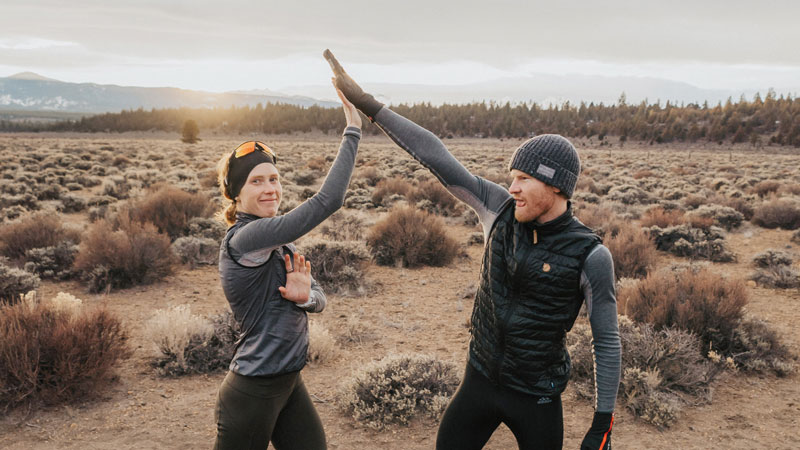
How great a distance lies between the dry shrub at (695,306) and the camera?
549 cm

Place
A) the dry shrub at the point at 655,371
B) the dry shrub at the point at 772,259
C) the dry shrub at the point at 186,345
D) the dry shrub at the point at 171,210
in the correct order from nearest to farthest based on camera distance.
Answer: the dry shrub at the point at 655,371 < the dry shrub at the point at 186,345 < the dry shrub at the point at 772,259 < the dry shrub at the point at 171,210

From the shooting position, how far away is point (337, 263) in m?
7.98

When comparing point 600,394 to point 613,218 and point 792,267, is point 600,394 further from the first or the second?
point 613,218

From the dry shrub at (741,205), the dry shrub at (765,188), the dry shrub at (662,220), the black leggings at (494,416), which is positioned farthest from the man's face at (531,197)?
the dry shrub at (765,188)

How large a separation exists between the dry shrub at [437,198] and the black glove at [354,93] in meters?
11.0

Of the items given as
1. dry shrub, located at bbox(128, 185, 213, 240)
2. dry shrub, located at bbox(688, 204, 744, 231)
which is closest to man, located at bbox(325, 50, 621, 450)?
dry shrub, located at bbox(128, 185, 213, 240)

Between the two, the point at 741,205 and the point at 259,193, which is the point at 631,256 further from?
the point at 741,205

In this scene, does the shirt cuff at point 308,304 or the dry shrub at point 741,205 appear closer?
the shirt cuff at point 308,304

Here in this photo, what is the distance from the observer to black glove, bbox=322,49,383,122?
7.73 feet

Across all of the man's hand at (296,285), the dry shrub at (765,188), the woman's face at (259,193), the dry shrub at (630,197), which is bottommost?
the dry shrub at (630,197)

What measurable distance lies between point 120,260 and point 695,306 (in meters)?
8.05

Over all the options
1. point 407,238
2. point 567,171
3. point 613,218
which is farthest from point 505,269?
point 613,218

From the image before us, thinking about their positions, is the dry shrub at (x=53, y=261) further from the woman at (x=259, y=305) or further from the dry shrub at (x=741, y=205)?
the dry shrub at (x=741, y=205)

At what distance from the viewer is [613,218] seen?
11203mm
